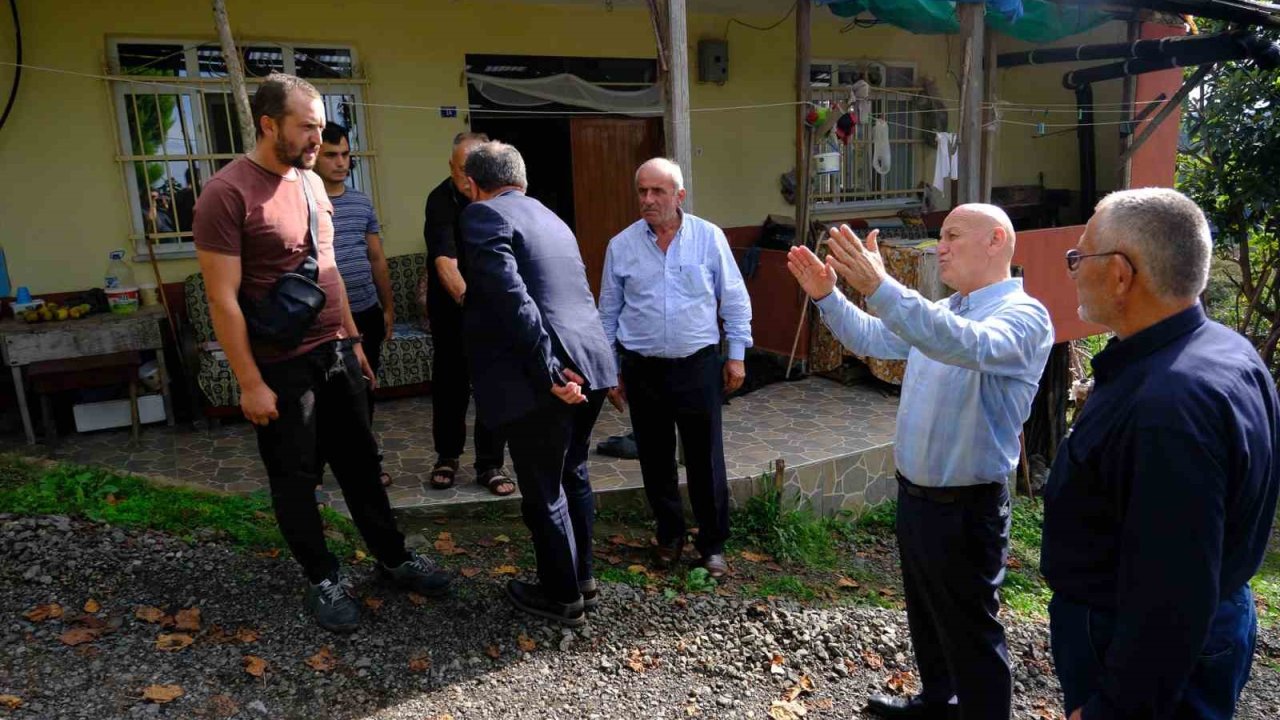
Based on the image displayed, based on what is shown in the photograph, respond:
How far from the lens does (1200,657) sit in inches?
69.8

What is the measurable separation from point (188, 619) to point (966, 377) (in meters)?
3.07

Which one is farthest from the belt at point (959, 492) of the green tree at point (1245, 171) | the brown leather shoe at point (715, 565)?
the green tree at point (1245, 171)

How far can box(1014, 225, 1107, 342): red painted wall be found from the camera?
7.21 m

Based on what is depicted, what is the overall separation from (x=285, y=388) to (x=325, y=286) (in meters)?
0.41

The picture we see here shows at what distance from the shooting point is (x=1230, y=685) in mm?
1756

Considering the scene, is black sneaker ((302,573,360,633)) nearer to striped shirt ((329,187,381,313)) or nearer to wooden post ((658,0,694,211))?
striped shirt ((329,187,381,313))

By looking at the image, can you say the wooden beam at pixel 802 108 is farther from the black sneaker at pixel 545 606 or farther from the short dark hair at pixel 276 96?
the short dark hair at pixel 276 96

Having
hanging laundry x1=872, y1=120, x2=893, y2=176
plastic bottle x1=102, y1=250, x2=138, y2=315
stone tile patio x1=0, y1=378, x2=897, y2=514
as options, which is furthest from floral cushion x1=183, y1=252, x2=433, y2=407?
hanging laundry x1=872, y1=120, x2=893, y2=176

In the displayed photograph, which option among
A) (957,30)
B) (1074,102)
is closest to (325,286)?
(957,30)

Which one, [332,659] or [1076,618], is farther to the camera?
[332,659]

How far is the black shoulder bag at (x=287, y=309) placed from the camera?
3076mm

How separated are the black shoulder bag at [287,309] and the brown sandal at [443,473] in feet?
6.00

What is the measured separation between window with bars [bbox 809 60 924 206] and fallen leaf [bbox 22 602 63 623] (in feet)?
25.0

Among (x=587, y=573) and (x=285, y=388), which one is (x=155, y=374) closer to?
(x=285, y=388)
